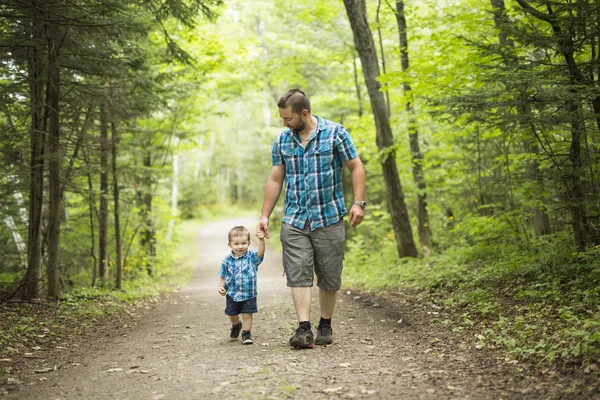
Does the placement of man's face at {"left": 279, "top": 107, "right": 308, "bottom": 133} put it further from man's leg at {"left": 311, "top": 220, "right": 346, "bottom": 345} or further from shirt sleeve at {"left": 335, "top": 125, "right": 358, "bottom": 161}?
man's leg at {"left": 311, "top": 220, "right": 346, "bottom": 345}

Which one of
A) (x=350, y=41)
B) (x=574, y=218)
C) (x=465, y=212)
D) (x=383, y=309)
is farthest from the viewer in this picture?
(x=350, y=41)

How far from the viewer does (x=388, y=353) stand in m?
4.84

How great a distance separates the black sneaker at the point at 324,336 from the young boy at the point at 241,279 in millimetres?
714

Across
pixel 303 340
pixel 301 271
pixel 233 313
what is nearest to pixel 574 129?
pixel 301 271

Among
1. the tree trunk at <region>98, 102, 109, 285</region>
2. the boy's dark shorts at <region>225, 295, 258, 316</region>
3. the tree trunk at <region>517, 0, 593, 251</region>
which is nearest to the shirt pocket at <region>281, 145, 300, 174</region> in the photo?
the boy's dark shorts at <region>225, 295, 258, 316</region>

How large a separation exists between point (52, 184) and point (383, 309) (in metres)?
5.57

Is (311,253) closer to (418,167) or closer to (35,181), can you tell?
(35,181)

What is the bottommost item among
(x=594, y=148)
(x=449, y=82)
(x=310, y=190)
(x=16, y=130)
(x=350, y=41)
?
(x=310, y=190)

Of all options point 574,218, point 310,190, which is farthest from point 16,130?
point 574,218

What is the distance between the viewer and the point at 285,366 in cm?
432

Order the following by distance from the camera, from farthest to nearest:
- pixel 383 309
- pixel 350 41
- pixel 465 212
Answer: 1. pixel 350 41
2. pixel 465 212
3. pixel 383 309

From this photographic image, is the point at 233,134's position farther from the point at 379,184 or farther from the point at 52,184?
the point at 52,184

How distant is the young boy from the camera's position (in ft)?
17.9

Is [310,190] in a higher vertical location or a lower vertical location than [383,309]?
higher
